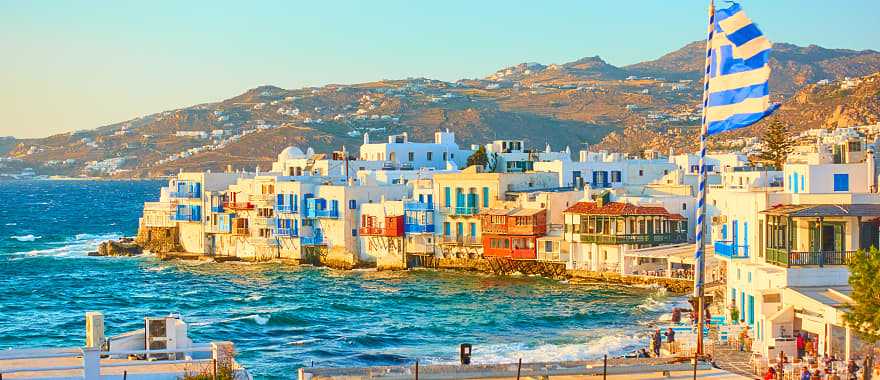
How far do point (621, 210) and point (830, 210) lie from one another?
Result: 32992 mm

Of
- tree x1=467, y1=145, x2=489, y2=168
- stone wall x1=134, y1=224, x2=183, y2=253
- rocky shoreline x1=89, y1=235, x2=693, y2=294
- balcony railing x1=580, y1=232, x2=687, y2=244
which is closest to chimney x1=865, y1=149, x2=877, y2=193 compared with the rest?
rocky shoreline x1=89, y1=235, x2=693, y2=294

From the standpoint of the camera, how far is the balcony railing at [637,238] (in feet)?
212

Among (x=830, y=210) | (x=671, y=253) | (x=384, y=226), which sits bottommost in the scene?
(x=671, y=253)

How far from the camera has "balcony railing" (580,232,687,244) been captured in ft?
212

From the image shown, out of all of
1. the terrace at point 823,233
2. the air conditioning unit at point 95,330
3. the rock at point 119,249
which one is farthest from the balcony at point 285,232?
the air conditioning unit at point 95,330

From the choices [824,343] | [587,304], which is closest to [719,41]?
[824,343]

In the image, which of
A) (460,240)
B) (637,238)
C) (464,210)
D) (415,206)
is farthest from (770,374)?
(415,206)

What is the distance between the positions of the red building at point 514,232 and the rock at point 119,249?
2880 centimetres

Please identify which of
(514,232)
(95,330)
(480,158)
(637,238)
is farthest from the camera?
(480,158)

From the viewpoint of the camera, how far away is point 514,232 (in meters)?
69.4

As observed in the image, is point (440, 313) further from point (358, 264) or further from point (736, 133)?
point (736, 133)

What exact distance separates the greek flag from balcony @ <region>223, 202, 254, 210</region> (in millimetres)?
55929

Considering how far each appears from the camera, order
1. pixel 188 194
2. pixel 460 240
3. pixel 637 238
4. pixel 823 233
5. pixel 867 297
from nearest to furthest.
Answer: pixel 867 297, pixel 823 233, pixel 637 238, pixel 460 240, pixel 188 194

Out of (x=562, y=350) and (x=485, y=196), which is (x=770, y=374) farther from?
(x=485, y=196)
